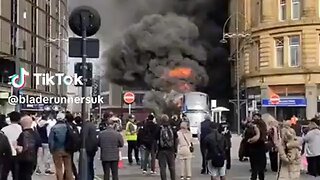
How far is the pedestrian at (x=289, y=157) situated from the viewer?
501 inches

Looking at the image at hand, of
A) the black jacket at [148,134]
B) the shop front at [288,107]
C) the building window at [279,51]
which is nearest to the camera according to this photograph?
the black jacket at [148,134]

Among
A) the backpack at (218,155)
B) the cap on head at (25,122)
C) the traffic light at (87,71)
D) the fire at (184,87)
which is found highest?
the fire at (184,87)

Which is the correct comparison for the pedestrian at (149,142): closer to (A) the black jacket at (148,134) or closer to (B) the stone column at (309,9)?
(A) the black jacket at (148,134)

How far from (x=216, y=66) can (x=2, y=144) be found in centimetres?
3951

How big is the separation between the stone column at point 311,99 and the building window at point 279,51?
3164 mm

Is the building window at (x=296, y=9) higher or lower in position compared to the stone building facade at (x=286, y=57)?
higher

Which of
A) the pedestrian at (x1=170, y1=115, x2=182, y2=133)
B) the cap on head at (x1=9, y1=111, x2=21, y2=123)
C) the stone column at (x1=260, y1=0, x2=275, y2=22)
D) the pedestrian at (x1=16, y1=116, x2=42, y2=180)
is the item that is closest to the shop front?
the stone column at (x1=260, y1=0, x2=275, y2=22)

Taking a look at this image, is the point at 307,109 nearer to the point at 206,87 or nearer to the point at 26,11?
the point at 206,87

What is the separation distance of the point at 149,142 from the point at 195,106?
24515 millimetres

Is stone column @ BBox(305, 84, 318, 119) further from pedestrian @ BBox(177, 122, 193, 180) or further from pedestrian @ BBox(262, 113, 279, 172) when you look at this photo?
pedestrian @ BBox(177, 122, 193, 180)

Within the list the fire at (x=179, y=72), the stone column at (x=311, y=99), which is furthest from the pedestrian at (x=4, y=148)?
the stone column at (x=311, y=99)

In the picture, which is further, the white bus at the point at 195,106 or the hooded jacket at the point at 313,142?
the white bus at the point at 195,106

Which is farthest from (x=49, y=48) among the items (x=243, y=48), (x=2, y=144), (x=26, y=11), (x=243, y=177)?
(x=2, y=144)

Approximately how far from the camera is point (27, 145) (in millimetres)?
12383
